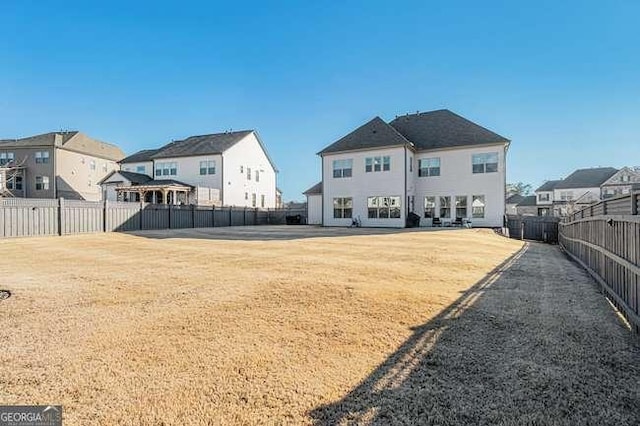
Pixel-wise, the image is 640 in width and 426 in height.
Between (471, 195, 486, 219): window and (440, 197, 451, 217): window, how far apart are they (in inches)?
61.0

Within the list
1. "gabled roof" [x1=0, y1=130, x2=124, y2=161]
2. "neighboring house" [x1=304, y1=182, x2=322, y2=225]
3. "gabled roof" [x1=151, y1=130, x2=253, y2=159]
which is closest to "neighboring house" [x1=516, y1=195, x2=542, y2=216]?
"neighboring house" [x1=304, y1=182, x2=322, y2=225]

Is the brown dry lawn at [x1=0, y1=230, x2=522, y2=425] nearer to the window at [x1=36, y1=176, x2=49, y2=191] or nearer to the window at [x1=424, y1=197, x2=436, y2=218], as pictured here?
the window at [x1=424, y1=197, x2=436, y2=218]

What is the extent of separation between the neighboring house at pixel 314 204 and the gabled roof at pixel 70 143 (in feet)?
91.4

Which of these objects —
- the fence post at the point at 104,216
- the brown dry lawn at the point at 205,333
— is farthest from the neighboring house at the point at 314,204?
the brown dry lawn at the point at 205,333

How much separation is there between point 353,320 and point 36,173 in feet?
147

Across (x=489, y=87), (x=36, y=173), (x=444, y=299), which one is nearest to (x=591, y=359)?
(x=444, y=299)

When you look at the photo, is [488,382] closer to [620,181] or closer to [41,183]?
[41,183]

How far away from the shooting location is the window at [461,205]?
2384 centimetres

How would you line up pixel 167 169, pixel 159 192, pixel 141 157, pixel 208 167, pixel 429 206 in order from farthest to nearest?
pixel 141 157
pixel 167 169
pixel 159 192
pixel 208 167
pixel 429 206

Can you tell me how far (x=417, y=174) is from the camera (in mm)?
25609

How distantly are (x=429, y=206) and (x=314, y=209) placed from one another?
10.3m

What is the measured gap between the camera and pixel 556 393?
276 centimetres

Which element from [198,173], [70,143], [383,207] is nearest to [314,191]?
[383,207]

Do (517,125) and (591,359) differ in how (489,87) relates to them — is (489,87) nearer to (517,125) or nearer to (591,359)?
(517,125)
